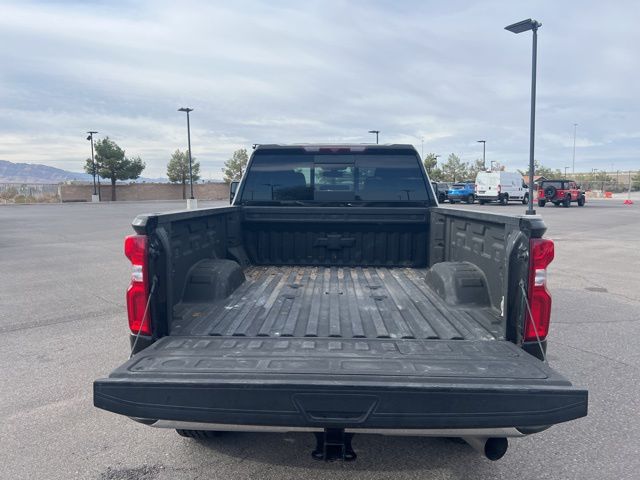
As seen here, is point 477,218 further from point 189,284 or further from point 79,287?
point 79,287

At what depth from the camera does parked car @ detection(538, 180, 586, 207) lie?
120 ft

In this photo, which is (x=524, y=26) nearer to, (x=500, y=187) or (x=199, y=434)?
(x=199, y=434)

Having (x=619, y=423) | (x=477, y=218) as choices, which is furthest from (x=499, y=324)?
(x=619, y=423)

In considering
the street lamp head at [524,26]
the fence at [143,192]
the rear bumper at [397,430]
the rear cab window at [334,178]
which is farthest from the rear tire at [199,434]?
the fence at [143,192]

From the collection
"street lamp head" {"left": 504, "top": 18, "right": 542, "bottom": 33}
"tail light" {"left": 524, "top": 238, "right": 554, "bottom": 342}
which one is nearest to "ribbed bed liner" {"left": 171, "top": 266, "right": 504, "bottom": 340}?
"tail light" {"left": 524, "top": 238, "right": 554, "bottom": 342}

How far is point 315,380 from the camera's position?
2324mm

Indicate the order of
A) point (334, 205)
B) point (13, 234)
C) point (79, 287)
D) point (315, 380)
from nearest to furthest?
point (315, 380) < point (334, 205) < point (79, 287) < point (13, 234)

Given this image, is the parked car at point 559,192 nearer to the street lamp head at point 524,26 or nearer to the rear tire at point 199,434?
the street lamp head at point 524,26

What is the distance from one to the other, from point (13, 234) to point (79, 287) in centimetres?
1227

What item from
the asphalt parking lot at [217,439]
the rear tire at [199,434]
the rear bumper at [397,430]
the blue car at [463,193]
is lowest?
the asphalt parking lot at [217,439]

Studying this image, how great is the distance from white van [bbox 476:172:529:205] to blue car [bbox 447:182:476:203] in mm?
1221

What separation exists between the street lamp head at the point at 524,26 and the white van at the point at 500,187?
2092cm

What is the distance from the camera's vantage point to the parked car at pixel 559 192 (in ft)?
120

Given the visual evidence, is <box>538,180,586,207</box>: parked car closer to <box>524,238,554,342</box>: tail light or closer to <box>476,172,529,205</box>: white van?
<box>476,172,529,205</box>: white van
